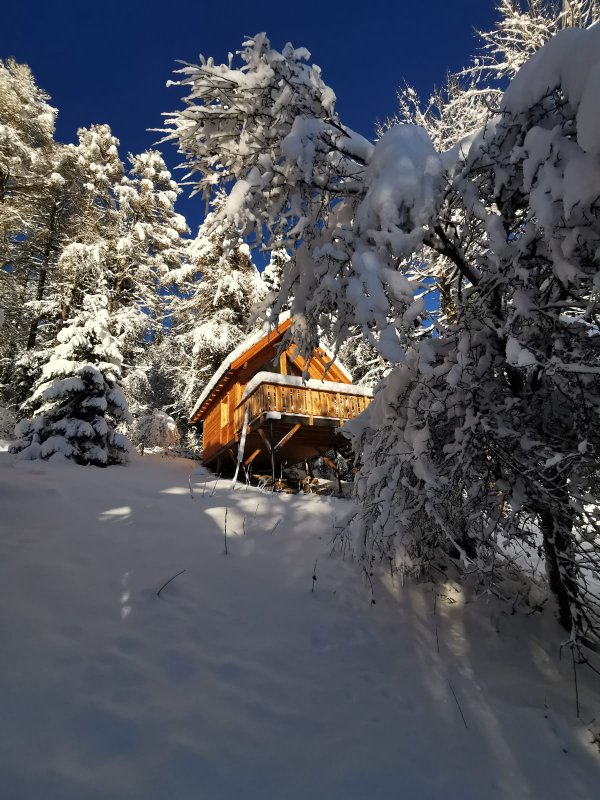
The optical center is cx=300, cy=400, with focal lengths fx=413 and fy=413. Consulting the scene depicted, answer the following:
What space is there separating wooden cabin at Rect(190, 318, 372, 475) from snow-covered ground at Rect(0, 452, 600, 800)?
5.54 metres

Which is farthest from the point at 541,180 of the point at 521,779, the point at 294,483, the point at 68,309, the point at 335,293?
the point at 68,309

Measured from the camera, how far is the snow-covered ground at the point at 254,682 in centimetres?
197

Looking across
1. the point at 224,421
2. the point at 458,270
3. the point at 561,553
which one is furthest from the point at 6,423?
the point at 561,553

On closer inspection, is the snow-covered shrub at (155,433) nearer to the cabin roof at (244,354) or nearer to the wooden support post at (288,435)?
the cabin roof at (244,354)

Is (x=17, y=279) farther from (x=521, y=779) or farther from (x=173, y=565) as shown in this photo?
(x=521, y=779)

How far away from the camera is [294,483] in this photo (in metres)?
14.8

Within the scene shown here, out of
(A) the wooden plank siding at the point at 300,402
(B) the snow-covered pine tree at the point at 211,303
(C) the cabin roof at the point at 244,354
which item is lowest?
(A) the wooden plank siding at the point at 300,402

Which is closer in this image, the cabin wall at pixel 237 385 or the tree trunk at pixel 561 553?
the tree trunk at pixel 561 553

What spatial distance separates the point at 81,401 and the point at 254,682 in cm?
1211

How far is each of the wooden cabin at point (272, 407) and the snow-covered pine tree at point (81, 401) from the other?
342cm

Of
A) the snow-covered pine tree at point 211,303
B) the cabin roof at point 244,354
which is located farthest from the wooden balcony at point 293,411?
the snow-covered pine tree at point 211,303

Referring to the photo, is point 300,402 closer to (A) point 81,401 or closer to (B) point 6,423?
(A) point 81,401

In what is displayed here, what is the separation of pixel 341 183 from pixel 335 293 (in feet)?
3.68

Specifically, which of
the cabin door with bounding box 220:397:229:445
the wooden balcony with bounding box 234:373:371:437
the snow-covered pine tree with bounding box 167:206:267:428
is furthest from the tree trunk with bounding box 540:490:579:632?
the snow-covered pine tree with bounding box 167:206:267:428
